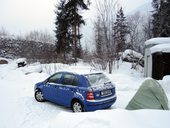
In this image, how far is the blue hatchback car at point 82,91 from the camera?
727 cm

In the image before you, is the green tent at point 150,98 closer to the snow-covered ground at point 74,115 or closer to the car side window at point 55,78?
the snow-covered ground at point 74,115

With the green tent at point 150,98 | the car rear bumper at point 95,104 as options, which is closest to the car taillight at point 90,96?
the car rear bumper at point 95,104

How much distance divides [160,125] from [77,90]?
4646mm

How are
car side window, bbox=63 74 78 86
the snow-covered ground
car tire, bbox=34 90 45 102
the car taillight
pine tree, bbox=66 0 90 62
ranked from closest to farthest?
the snow-covered ground → the car taillight → car side window, bbox=63 74 78 86 → car tire, bbox=34 90 45 102 → pine tree, bbox=66 0 90 62

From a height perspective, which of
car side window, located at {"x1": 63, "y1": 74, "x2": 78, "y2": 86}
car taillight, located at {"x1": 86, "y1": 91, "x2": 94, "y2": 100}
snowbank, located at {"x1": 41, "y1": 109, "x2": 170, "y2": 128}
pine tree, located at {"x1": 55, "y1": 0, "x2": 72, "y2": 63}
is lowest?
car taillight, located at {"x1": 86, "y1": 91, "x2": 94, "y2": 100}

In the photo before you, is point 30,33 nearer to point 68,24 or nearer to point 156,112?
point 68,24

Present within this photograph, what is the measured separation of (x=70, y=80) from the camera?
803 cm

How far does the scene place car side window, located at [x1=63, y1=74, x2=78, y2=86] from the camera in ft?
25.6

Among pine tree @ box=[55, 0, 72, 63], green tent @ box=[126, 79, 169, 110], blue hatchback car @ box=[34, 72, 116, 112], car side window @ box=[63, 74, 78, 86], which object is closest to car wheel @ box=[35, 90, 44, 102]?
blue hatchback car @ box=[34, 72, 116, 112]

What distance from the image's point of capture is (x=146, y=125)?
Result: 3.09 m

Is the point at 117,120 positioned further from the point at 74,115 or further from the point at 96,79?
the point at 96,79

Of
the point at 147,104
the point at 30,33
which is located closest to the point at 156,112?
the point at 147,104

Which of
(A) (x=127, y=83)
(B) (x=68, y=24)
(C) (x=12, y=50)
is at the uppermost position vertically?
(B) (x=68, y=24)

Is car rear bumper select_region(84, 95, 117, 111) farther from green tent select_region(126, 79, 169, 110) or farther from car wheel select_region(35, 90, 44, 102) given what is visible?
car wheel select_region(35, 90, 44, 102)
